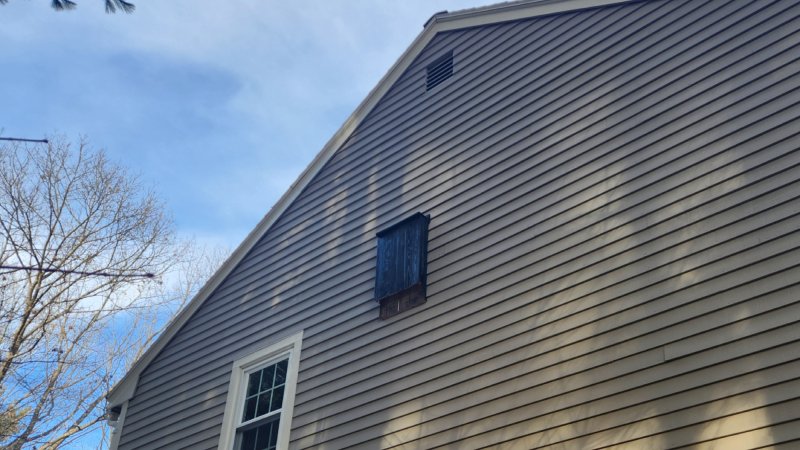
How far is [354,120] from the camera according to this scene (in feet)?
32.2

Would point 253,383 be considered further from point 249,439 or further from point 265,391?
A: point 249,439

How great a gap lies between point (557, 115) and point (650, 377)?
9.10 ft

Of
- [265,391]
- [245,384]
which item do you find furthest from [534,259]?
[245,384]

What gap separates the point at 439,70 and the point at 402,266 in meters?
2.54

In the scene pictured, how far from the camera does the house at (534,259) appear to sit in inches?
212

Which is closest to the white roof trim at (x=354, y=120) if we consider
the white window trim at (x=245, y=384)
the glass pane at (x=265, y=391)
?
the white window trim at (x=245, y=384)

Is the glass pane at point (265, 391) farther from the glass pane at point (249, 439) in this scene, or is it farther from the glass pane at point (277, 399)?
the glass pane at point (249, 439)

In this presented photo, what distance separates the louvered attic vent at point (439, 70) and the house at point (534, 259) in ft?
→ 0.08

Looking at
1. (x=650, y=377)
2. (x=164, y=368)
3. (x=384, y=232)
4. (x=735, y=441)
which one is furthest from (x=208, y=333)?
(x=735, y=441)

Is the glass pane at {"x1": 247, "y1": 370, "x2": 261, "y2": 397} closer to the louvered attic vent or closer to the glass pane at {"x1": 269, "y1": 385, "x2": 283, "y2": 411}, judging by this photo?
the glass pane at {"x1": 269, "y1": 385, "x2": 283, "y2": 411}

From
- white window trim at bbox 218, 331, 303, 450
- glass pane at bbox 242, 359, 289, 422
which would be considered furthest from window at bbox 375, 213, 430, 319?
glass pane at bbox 242, 359, 289, 422

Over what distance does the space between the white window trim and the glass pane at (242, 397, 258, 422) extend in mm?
59

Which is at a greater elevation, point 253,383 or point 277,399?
point 253,383

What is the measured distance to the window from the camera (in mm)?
7691
